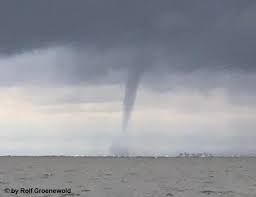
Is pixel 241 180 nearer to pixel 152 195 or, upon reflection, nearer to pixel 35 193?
pixel 152 195

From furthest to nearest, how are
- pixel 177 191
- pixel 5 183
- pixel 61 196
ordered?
pixel 5 183, pixel 177 191, pixel 61 196

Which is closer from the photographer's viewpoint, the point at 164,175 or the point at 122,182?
the point at 122,182

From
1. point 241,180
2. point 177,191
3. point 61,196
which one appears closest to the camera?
point 61,196

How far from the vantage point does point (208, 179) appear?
28.2m

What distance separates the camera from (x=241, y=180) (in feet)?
91.6

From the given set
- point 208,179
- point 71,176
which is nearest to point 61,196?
point 71,176

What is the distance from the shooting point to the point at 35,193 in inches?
825

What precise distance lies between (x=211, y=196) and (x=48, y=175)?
35.8 ft

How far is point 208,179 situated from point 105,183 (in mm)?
6115

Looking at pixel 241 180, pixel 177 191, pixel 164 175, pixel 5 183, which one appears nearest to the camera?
pixel 177 191

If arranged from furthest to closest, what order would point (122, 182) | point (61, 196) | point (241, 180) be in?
point (241, 180) → point (122, 182) → point (61, 196)

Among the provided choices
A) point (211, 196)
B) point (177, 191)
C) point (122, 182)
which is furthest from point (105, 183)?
point (211, 196)

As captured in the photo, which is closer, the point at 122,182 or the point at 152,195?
the point at 152,195

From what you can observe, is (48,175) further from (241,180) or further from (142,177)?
(241,180)
